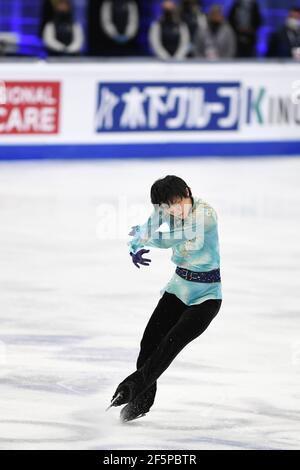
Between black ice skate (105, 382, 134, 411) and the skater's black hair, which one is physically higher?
the skater's black hair

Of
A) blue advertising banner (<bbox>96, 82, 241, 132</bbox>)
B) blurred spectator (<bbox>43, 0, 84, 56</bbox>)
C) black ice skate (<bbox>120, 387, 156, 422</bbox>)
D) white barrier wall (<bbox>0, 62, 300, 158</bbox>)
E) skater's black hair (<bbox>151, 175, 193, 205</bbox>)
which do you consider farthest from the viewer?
blurred spectator (<bbox>43, 0, 84, 56</bbox>)

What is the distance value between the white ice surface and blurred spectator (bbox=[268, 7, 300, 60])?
16.6ft

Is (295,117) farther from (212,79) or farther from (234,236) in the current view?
(234,236)

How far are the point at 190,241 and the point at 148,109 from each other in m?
10.3

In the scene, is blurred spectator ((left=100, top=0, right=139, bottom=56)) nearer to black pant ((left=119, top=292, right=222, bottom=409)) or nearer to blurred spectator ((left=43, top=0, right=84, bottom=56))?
blurred spectator ((left=43, top=0, right=84, bottom=56))

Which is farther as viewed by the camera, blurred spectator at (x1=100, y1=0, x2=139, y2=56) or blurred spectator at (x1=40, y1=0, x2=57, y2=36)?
blurred spectator at (x1=100, y1=0, x2=139, y2=56)

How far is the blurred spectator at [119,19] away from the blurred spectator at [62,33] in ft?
2.94

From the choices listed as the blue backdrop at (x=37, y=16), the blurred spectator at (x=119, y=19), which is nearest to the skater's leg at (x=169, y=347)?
the blue backdrop at (x=37, y=16)

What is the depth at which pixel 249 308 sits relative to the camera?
8195mm

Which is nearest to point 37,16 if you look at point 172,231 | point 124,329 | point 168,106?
point 168,106

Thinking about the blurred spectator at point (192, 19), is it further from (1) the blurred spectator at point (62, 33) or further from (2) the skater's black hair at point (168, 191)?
(2) the skater's black hair at point (168, 191)

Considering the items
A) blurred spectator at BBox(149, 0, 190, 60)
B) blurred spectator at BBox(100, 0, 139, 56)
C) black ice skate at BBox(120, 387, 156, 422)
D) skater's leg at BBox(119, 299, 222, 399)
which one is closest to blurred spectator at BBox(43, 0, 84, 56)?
blurred spectator at BBox(100, 0, 139, 56)

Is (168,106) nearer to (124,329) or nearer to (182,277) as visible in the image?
(124,329)

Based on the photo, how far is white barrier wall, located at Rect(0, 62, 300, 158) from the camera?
48.2 ft
